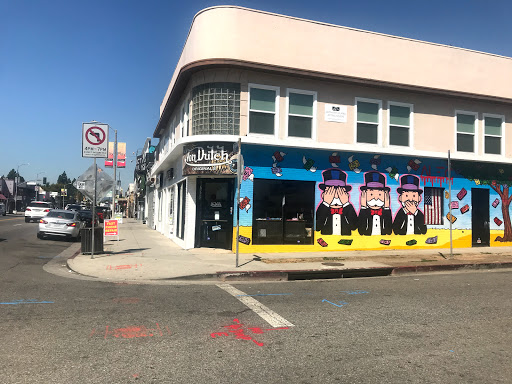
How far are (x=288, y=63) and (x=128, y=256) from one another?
27.5ft

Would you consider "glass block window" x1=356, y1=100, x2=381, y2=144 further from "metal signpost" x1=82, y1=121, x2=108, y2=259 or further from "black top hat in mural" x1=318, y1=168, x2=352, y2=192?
"metal signpost" x1=82, y1=121, x2=108, y2=259

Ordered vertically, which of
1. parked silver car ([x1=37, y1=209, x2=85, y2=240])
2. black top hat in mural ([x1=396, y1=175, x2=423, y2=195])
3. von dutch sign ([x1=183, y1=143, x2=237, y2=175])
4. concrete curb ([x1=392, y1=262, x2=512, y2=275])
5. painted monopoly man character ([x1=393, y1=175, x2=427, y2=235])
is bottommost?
concrete curb ([x1=392, y1=262, x2=512, y2=275])

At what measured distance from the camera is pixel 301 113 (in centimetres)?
1421

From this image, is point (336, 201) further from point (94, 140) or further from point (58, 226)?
point (58, 226)

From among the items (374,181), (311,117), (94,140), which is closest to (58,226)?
(94,140)

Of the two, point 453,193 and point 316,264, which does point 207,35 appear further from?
point 453,193

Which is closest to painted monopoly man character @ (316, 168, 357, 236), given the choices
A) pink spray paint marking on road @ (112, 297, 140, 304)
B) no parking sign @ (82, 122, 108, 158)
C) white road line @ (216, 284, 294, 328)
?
white road line @ (216, 284, 294, 328)

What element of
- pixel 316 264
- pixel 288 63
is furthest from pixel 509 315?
Answer: pixel 288 63

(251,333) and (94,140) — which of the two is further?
(94,140)

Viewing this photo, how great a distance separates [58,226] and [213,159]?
9.85 metres

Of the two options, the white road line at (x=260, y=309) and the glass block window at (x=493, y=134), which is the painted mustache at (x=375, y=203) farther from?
the white road line at (x=260, y=309)

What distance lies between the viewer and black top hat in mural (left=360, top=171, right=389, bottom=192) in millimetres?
14930

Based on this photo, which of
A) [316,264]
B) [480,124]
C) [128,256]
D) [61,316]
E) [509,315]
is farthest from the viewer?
[480,124]

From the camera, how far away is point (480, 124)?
53.9ft
